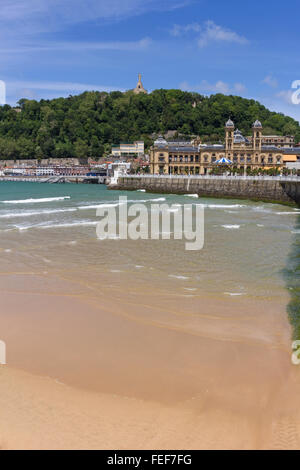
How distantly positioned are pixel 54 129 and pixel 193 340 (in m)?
182

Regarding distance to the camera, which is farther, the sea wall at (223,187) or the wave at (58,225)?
the sea wall at (223,187)

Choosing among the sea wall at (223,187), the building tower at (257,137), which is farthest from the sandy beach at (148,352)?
the building tower at (257,137)

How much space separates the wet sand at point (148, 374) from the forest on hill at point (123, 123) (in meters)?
149

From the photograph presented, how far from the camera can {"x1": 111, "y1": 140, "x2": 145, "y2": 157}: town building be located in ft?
506

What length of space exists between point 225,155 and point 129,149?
193 ft

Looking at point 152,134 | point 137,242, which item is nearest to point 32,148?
point 152,134

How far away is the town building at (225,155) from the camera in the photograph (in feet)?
335

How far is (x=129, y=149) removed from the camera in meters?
155

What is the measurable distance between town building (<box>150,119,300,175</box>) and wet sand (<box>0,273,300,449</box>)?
8889 centimetres

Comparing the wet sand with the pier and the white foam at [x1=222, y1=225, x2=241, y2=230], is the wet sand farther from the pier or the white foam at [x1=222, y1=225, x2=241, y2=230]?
the pier

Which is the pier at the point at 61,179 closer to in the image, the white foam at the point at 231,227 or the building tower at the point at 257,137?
the building tower at the point at 257,137

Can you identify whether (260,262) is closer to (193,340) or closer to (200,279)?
(200,279)

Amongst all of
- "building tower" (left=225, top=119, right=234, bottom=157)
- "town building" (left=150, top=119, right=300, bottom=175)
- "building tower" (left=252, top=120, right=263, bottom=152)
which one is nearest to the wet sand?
"town building" (left=150, top=119, right=300, bottom=175)

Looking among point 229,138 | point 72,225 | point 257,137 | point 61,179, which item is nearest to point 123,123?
point 61,179
